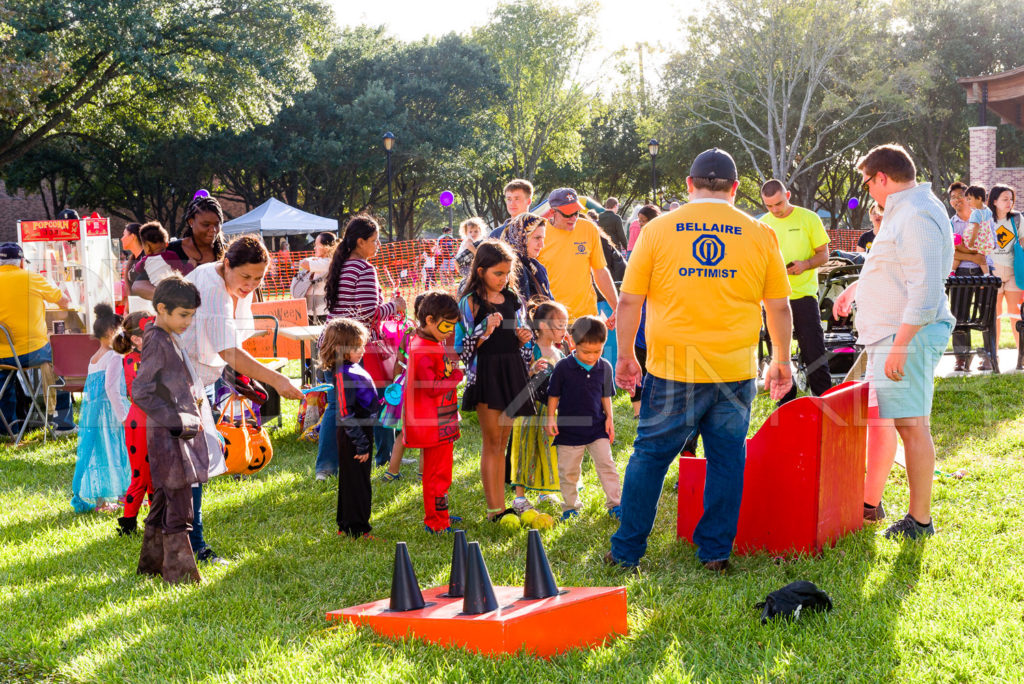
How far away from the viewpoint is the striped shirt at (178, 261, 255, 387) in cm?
504

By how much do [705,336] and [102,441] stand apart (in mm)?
4520

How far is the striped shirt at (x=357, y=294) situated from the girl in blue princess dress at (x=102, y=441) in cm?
163

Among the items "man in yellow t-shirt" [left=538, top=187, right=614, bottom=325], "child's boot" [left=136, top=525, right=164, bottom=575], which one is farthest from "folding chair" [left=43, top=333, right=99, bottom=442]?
"man in yellow t-shirt" [left=538, top=187, right=614, bottom=325]

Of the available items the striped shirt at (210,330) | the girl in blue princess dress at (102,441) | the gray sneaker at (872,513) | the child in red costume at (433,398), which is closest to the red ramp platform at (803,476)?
the gray sneaker at (872,513)

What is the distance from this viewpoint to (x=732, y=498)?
15.1ft

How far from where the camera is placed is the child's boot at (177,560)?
4.78m

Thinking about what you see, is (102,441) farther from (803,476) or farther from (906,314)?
(906,314)

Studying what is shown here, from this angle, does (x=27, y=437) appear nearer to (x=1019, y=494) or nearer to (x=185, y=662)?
(x=185, y=662)

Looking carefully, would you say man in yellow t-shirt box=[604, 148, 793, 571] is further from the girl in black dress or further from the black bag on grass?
the girl in black dress

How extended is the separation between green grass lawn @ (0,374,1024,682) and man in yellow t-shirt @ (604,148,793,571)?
46 centimetres

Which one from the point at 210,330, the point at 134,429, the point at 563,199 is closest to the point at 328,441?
the point at 134,429

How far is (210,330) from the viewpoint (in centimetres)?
505

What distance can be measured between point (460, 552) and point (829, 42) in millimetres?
35704

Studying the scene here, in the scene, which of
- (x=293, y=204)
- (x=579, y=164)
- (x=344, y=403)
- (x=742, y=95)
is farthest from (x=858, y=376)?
(x=579, y=164)
